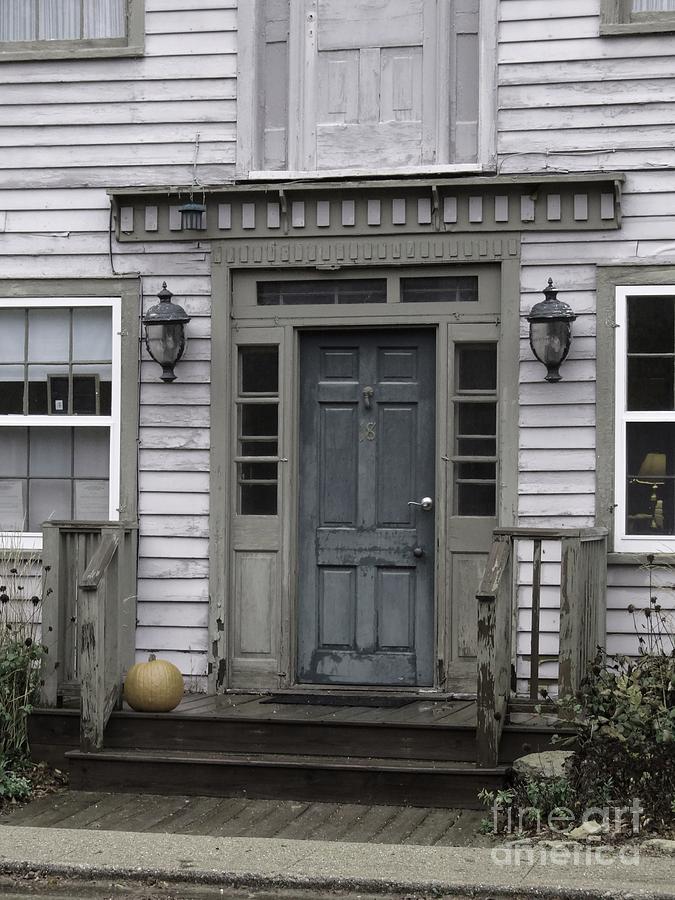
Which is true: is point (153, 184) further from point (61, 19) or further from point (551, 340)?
point (551, 340)

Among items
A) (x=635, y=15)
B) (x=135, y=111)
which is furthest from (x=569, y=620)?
(x=135, y=111)

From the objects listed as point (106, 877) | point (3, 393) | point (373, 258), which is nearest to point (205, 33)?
point (373, 258)

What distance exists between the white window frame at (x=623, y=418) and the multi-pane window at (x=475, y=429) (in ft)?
2.40

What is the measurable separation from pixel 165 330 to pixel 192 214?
0.73 metres

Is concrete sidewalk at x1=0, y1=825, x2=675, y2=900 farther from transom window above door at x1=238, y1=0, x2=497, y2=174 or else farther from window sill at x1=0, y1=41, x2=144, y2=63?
window sill at x1=0, y1=41, x2=144, y2=63

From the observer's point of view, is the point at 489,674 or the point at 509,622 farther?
the point at 509,622

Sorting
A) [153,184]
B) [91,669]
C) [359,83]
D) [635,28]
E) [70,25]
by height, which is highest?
[70,25]

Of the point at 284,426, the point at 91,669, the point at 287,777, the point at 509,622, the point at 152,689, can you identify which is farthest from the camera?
the point at 284,426

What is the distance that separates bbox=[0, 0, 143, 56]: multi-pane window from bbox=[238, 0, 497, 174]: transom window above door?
29.5 inches

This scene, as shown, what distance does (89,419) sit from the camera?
28.6 feet

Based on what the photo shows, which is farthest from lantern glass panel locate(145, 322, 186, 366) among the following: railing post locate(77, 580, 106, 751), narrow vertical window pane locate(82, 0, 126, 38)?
narrow vertical window pane locate(82, 0, 126, 38)

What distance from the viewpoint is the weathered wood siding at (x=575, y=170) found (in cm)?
816

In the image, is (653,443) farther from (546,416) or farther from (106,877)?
(106,877)

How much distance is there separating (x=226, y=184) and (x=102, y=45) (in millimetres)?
1229
